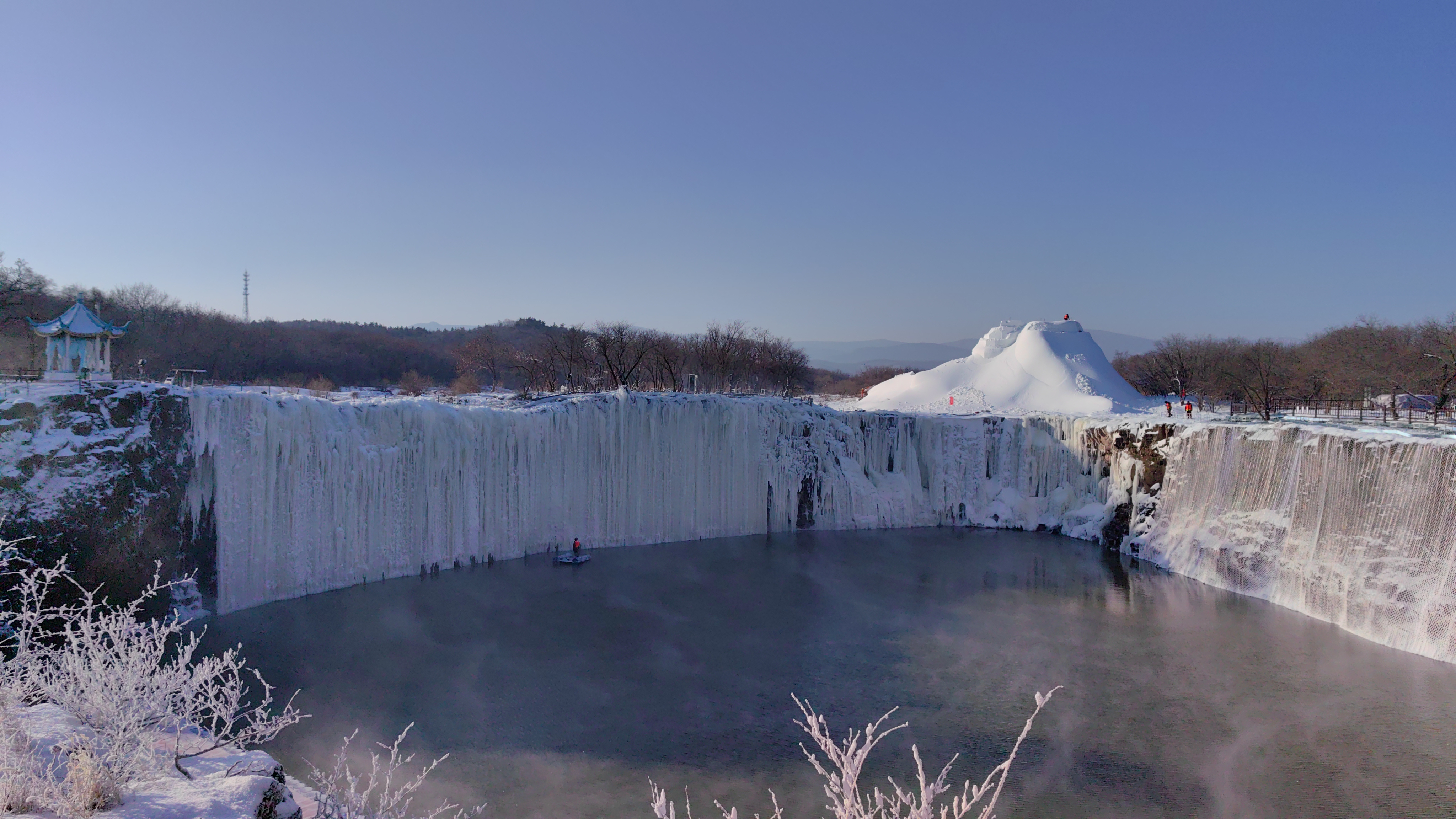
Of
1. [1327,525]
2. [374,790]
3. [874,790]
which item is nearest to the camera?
[874,790]

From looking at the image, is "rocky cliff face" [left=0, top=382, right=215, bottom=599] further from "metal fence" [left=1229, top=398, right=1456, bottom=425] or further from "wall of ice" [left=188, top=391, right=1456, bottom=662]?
"metal fence" [left=1229, top=398, right=1456, bottom=425]

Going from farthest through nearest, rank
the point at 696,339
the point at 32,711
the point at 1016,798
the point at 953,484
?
1. the point at 696,339
2. the point at 953,484
3. the point at 1016,798
4. the point at 32,711

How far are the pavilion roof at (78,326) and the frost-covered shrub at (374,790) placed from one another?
10163 millimetres

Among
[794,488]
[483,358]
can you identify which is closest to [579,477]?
[794,488]

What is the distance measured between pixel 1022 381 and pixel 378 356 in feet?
134

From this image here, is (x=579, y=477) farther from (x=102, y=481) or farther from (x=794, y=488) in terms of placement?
(x=102, y=481)

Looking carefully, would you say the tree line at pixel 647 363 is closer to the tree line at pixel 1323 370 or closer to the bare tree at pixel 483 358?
the bare tree at pixel 483 358

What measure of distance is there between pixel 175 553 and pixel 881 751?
11.2 meters

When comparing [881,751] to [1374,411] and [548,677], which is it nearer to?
[548,677]

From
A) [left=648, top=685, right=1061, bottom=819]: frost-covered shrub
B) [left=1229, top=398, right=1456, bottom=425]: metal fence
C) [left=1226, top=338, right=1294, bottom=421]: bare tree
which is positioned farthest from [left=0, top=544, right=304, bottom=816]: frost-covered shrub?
[left=1226, top=338, right=1294, bottom=421]: bare tree

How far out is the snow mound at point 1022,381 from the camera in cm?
2561

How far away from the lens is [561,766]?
26.4 ft

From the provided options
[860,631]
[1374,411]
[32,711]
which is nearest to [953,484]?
[860,631]

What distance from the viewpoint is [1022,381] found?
2739 centimetres
